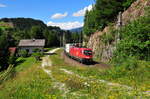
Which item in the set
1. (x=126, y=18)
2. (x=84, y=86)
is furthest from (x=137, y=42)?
(x=84, y=86)

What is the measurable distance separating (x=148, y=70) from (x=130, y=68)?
2.09 metres

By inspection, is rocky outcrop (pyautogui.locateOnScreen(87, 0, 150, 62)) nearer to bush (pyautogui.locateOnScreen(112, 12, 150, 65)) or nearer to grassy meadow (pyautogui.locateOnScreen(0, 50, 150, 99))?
bush (pyautogui.locateOnScreen(112, 12, 150, 65))

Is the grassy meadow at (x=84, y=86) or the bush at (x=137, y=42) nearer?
the grassy meadow at (x=84, y=86)

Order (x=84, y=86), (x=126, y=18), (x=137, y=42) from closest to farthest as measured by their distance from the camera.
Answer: (x=84, y=86), (x=137, y=42), (x=126, y=18)

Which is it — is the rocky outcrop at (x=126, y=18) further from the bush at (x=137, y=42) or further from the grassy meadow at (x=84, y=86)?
the grassy meadow at (x=84, y=86)

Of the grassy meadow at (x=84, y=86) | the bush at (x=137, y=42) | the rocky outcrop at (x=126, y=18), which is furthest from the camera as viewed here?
the rocky outcrop at (x=126, y=18)

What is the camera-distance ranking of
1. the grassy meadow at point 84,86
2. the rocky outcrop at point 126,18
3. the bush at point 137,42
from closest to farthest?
the grassy meadow at point 84,86
the bush at point 137,42
the rocky outcrop at point 126,18

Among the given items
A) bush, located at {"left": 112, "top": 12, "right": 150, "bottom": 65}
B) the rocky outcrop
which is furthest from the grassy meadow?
the rocky outcrop

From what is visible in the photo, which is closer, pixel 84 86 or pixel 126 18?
pixel 84 86

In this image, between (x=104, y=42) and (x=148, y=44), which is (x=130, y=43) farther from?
(x=104, y=42)

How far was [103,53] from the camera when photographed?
107 feet

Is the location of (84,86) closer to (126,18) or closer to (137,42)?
(137,42)

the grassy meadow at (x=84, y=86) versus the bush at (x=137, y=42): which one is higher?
the bush at (x=137, y=42)

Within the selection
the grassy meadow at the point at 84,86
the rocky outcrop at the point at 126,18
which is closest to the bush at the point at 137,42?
the grassy meadow at the point at 84,86
